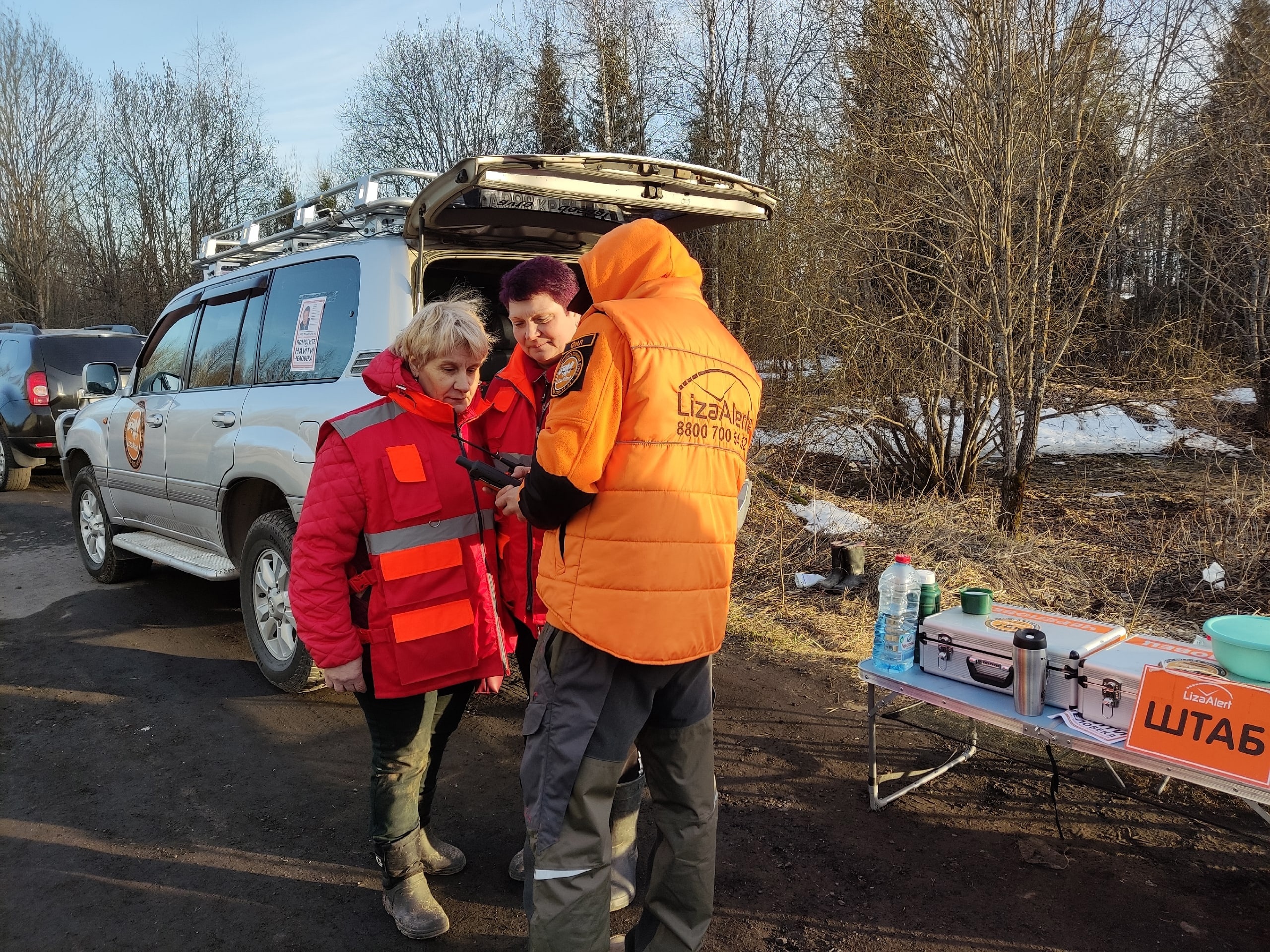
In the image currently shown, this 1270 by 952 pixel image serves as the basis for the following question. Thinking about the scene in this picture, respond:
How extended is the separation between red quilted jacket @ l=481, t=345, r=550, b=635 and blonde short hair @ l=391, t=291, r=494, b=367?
0.18 meters

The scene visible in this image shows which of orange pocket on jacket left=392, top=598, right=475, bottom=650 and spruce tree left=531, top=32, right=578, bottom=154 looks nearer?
orange pocket on jacket left=392, top=598, right=475, bottom=650

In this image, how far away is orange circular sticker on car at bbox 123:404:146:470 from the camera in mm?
5379

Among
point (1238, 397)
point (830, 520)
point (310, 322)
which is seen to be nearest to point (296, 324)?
point (310, 322)

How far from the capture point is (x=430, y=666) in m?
→ 2.41

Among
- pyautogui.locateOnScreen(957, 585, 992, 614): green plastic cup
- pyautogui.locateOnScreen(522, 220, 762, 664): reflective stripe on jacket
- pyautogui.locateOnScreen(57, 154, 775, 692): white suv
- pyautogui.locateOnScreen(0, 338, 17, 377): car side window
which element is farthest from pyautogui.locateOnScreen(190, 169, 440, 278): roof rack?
pyautogui.locateOnScreen(0, 338, 17, 377): car side window

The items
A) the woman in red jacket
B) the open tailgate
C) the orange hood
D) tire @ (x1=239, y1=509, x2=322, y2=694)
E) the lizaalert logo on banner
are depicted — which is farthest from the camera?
tire @ (x1=239, y1=509, x2=322, y2=694)

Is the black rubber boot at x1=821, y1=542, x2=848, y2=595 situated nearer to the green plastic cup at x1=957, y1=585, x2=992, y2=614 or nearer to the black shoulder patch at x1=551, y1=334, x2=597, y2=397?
the green plastic cup at x1=957, y1=585, x2=992, y2=614

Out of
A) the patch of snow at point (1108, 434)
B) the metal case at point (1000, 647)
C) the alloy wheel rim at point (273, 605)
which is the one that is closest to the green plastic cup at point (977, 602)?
the metal case at point (1000, 647)

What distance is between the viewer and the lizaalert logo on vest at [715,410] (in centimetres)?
190

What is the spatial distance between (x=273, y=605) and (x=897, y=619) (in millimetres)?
3107

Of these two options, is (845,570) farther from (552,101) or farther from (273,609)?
(552,101)

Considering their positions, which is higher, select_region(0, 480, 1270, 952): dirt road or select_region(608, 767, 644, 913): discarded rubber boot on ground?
select_region(608, 767, 644, 913): discarded rubber boot on ground

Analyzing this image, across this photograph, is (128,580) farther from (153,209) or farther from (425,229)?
(153,209)

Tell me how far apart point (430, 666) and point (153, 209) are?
33.4 metres
